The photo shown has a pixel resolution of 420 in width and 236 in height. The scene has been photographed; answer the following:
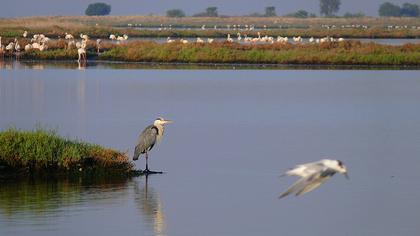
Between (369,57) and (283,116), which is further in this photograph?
(369,57)

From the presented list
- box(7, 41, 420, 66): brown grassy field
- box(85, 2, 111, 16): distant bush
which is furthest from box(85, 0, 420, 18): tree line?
box(7, 41, 420, 66): brown grassy field

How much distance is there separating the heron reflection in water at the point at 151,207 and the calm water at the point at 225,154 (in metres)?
0.02

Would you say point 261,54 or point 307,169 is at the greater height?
point 307,169

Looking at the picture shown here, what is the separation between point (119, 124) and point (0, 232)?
12597 millimetres

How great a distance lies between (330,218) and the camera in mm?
15242

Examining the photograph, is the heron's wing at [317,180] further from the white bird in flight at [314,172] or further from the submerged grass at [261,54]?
the submerged grass at [261,54]

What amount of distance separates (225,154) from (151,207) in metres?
5.54

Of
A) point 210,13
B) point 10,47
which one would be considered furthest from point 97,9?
point 10,47

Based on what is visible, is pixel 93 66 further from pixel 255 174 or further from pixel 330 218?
pixel 330 218

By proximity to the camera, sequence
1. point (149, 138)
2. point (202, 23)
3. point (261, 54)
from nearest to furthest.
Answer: point (149, 138) → point (261, 54) → point (202, 23)

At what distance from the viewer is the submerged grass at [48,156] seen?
56.2 feet

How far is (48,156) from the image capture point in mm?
17266

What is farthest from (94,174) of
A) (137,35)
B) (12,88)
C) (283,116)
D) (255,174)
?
(137,35)

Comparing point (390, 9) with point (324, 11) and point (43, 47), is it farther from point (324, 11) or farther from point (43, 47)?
point (43, 47)
